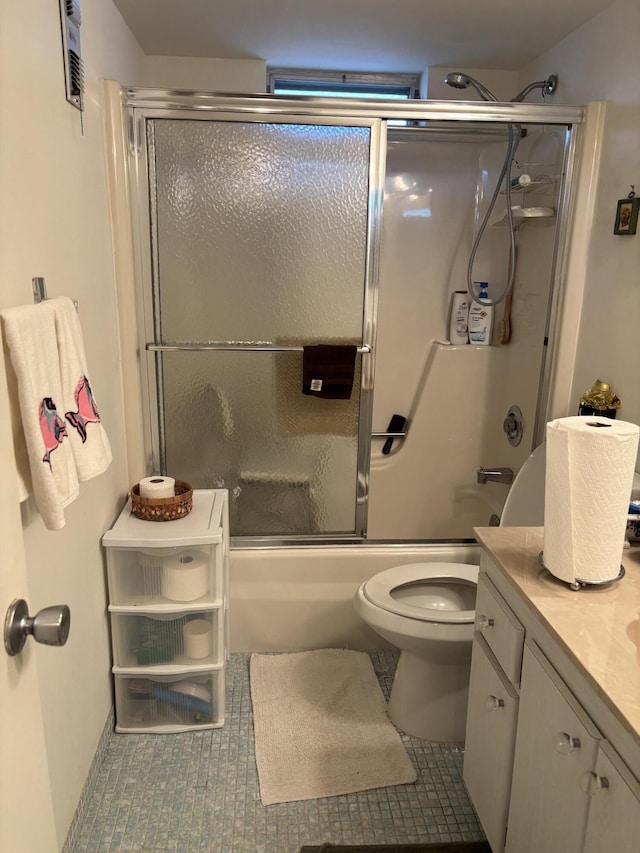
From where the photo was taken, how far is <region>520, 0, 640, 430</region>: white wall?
1.92m

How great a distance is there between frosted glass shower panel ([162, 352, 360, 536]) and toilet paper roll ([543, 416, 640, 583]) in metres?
1.14

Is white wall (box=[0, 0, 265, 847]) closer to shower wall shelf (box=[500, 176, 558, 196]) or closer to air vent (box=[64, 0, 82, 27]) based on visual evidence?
air vent (box=[64, 0, 82, 27])

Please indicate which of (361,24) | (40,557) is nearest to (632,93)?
(361,24)

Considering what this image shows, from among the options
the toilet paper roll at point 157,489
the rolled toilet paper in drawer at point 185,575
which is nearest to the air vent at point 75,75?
the toilet paper roll at point 157,489

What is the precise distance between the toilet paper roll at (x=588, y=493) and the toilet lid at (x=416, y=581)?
2.27ft

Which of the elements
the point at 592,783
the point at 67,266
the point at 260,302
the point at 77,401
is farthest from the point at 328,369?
the point at 592,783

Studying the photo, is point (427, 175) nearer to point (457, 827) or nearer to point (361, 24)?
point (361, 24)

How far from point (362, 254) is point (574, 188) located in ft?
2.52

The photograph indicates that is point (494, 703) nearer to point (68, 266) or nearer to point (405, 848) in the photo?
point (405, 848)

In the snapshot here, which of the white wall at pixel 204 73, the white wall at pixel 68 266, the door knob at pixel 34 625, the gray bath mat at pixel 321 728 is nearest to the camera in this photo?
the door knob at pixel 34 625

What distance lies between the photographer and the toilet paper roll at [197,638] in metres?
1.96

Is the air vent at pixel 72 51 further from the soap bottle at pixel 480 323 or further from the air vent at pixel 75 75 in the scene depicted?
the soap bottle at pixel 480 323

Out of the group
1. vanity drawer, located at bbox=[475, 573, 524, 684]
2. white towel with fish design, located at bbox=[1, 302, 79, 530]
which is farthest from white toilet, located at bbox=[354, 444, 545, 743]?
white towel with fish design, located at bbox=[1, 302, 79, 530]

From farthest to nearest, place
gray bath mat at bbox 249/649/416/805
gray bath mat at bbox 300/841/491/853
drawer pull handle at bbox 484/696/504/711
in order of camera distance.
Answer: gray bath mat at bbox 249/649/416/805
gray bath mat at bbox 300/841/491/853
drawer pull handle at bbox 484/696/504/711
